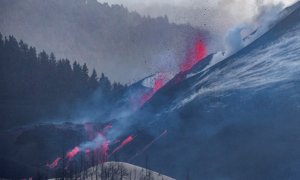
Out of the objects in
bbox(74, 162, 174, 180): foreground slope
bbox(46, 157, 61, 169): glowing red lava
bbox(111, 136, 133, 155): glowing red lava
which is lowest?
bbox(74, 162, 174, 180): foreground slope

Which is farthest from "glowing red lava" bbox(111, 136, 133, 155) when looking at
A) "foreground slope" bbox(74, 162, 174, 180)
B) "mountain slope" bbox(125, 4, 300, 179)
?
"foreground slope" bbox(74, 162, 174, 180)

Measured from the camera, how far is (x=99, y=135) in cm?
16075

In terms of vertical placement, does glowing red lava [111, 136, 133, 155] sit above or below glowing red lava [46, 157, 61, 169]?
above

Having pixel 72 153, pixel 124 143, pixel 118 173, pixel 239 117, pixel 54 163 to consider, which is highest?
pixel 239 117

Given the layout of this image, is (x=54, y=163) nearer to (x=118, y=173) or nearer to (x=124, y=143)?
(x=124, y=143)

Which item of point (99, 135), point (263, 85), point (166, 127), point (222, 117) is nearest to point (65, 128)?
point (99, 135)

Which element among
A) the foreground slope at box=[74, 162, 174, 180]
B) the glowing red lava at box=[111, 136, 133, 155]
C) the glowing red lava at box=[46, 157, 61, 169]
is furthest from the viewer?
the glowing red lava at box=[46, 157, 61, 169]

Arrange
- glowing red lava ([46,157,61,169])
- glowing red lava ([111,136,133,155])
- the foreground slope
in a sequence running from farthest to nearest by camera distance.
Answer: glowing red lava ([46,157,61,169]), glowing red lava ([111,136,133,155]), the foreground slope

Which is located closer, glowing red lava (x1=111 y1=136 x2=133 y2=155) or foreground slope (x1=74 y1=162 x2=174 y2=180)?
foreground slope (x1=74 y1=162 x2=174 y2=180)

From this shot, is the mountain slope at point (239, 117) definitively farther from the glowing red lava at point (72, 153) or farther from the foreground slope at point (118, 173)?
the glowing red lava at point (72, 153)

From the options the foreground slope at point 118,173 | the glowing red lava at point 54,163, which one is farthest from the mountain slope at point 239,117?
the glowing red lava at point 54,163

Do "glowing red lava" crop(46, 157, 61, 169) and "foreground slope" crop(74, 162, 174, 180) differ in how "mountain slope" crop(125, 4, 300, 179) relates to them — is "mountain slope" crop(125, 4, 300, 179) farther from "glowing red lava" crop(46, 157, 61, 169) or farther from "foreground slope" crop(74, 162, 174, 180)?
"glowing red lava" crop(46, 157, 61, 169)

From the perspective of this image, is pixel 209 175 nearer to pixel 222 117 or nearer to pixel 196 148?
pixel 196 148

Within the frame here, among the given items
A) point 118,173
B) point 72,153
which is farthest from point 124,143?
point 118,173
